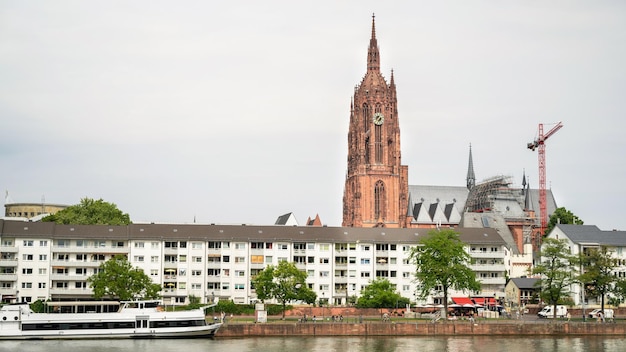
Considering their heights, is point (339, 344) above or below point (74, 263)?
below

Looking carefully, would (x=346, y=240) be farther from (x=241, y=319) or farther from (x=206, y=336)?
(x=206, y=336)

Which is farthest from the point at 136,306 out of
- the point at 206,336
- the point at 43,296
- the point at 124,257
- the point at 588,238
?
the point at 588,238

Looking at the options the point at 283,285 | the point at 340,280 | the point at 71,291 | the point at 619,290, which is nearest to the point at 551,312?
the point at 619,290

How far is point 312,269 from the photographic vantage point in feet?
541

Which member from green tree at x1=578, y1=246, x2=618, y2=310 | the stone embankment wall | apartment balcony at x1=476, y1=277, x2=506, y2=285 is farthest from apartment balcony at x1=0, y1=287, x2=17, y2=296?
green tree at x1=578, y1=246, x2=618, y2=310

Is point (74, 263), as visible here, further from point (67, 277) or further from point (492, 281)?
point (492, 281)

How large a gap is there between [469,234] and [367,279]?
79.1 feet

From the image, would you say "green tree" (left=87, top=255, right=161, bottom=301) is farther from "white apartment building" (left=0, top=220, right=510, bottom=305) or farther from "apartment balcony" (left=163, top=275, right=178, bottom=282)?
"apartment balcony" (left=163, top=275, right=178, bottom=282)

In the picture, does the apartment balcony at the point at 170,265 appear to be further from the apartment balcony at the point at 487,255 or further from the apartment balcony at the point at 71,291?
the apartment balcony at the point at 487,255

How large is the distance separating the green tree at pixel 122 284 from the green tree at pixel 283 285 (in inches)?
623

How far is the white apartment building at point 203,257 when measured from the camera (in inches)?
6078

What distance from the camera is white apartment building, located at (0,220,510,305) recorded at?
154 metres

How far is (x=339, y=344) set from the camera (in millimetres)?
106625

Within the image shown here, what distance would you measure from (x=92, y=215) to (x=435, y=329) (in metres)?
89.5
